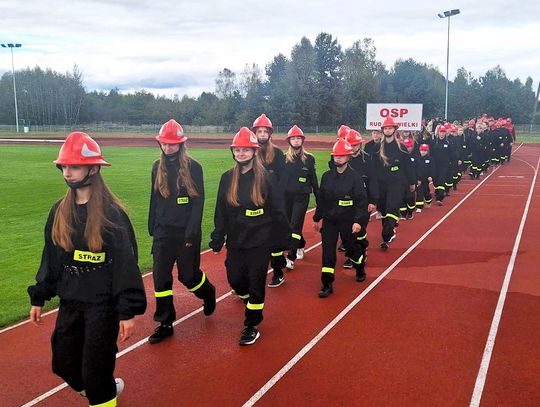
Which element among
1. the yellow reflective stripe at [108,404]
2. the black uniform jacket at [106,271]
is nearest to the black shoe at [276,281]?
the yellow reflective stripe at [108,404]

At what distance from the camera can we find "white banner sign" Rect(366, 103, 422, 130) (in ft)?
55.3

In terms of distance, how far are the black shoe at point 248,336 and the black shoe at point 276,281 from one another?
1895 millimetres

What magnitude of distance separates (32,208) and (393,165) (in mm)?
9906

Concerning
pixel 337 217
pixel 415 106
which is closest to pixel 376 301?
pixel 337 217

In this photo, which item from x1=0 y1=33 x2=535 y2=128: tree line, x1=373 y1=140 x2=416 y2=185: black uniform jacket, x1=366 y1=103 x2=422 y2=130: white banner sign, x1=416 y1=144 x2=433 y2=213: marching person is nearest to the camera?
x1=373 y1=140 x2=416 y2=185: black uniform jacket

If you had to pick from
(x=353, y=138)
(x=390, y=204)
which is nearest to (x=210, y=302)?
(x=353, y=138)

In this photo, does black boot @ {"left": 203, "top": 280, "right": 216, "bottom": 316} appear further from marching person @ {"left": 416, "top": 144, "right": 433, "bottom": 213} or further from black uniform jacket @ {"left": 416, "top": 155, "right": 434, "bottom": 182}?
marching person @ {"left": 416, "top": 144, "right": 433, "bottom": 213}

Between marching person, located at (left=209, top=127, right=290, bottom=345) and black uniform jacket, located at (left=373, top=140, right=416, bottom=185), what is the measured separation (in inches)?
183

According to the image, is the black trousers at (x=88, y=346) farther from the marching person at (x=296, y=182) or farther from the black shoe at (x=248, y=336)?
the marching person at (x=296, y=182)

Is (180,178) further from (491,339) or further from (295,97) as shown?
(295,97)

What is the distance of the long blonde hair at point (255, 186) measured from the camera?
5723 mm

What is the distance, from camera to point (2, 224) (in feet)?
41.3

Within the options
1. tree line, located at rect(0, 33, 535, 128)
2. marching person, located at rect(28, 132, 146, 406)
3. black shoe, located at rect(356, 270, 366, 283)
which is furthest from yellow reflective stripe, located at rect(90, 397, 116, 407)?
tree line, located at rect(0, 33, 535, 128)

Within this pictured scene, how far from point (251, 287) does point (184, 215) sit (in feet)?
3.33
